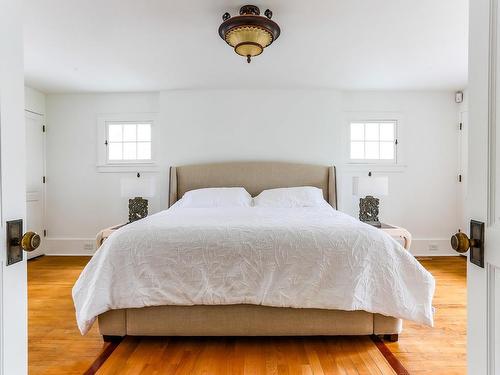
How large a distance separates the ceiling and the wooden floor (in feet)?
7.60

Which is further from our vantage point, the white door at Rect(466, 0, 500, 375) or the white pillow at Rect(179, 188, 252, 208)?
the white pillow at Rect(179, 188, 252, 208)

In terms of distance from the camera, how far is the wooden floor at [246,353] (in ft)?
5.93

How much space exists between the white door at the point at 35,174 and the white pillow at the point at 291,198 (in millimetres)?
3036

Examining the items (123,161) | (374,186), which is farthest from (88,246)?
(374,186)

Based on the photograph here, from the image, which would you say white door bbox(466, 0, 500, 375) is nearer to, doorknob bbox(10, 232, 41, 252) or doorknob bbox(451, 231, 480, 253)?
doorknob bbox(451, 231, 480, 253)

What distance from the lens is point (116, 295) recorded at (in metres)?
1.97

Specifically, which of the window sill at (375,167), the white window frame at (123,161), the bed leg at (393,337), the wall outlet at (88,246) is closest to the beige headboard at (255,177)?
the window sill at (375,167)

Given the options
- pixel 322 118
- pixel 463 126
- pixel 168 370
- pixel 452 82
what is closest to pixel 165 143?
pixel 322 118

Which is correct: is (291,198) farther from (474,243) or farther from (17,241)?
(17,241)

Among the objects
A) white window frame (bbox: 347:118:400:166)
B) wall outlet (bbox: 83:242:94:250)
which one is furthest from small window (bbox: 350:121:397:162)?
wall outlet (bbox: 83:242:94:250)

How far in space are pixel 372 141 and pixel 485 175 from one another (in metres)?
4.07

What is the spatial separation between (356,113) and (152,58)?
9.14ft

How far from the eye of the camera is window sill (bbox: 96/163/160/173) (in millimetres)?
4559

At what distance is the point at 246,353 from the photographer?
1965mm
